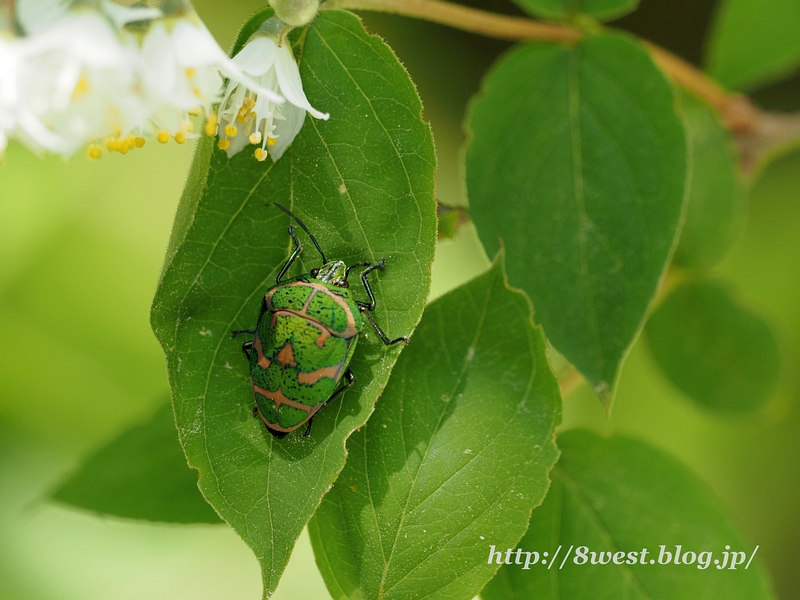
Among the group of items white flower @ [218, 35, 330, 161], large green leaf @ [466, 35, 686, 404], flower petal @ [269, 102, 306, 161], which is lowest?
large green leaf @ [466, 35, 686, 404]

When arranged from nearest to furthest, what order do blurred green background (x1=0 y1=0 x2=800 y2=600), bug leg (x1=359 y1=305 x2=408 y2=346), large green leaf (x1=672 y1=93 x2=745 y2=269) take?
1. bug leg (x1=359 y1=305 x2=408 y2=346)
2. large green leaf (x1=672 y1=93 x2=745 y2=269)
3. blurred green background (x1=0 y1=0 x2=800 y2=600)

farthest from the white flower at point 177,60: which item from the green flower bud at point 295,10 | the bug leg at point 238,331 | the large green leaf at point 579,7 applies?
the large green leaf at point 579,7

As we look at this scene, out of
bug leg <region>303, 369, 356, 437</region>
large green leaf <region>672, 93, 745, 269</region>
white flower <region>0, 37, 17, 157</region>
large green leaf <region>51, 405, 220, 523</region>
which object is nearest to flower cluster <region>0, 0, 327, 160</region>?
white flower <region>0, 37, 17, 157</region>

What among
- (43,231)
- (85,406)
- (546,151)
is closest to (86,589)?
(85,406)

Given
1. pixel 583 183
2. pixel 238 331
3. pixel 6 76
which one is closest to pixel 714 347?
pixel 583 183

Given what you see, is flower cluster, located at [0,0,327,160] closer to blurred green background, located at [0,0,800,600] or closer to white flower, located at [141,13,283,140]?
white flower, located at [141,13,283,140]

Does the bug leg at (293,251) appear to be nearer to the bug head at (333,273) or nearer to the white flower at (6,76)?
→ the bug head at (333,273)

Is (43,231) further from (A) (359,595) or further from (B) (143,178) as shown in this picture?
(A) (359,595)

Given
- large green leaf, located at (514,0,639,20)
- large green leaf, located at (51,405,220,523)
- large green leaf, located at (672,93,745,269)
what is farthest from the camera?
large green leaf, located at (672,93,745,269)
